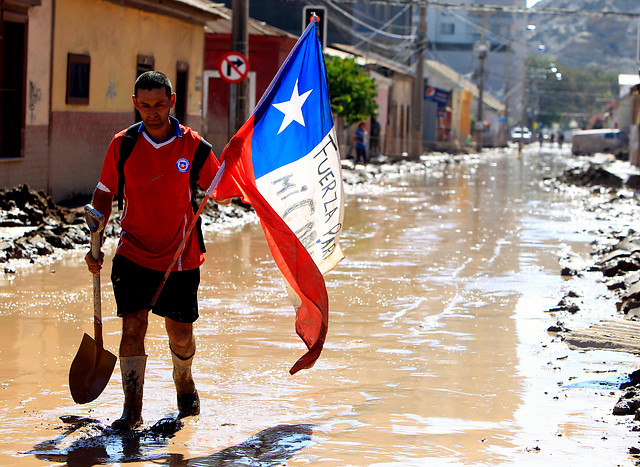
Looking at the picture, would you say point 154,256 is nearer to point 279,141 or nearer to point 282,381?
point 279,141

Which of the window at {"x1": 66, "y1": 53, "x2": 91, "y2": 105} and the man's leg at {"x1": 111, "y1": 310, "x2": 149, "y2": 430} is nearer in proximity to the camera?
the man's leg at {"x1": 111, "y1": 310, "x2": 149, "y2": 430}

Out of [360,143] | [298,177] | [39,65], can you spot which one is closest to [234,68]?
[39,65]

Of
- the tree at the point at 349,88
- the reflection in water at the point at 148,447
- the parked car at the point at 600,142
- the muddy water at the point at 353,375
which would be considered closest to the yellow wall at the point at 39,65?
the muddy water at the point at 353,375

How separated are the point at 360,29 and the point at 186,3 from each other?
4537 centimetres

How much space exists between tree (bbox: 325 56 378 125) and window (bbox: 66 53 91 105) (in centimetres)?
1427

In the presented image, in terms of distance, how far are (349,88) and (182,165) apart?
85.6 ft

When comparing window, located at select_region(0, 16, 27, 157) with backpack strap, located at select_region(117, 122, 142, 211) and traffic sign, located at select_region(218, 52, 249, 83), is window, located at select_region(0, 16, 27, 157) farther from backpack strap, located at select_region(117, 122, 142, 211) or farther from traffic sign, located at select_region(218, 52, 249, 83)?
backpack strap, located at select_region(117, 122, 142, 211)

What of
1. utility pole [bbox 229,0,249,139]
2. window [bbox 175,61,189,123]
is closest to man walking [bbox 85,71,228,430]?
utility pole [bbox 229,0,249,139]

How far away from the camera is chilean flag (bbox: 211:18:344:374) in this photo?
5.46m

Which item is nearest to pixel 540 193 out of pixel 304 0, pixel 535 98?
pixel 304 0

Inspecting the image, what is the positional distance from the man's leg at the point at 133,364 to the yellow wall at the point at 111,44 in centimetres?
1100

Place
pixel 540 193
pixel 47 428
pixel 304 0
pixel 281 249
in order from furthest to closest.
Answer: pixel 304 0 < pixel 540 193 < pixel 281 249 < pixel 47 428

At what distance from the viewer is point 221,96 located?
2981 cm

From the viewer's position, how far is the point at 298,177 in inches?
224
